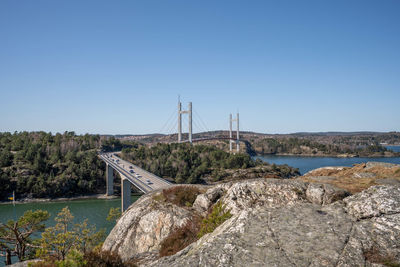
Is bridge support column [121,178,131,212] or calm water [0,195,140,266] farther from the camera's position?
bridge support column [121,178,131,212]

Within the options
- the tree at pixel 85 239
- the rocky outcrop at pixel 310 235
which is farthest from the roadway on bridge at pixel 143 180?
the rocky outcrop at pixel 310 235

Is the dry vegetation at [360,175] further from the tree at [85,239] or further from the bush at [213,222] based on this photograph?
the tree at [85,239]

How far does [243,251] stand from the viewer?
12.0 ft

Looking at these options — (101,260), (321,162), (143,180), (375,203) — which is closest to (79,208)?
(143,180)

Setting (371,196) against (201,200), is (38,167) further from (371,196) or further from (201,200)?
(371,196)

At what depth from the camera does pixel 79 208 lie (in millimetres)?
43219

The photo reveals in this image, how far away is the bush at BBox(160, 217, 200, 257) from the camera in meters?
6.70

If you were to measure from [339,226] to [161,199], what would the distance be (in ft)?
20.4

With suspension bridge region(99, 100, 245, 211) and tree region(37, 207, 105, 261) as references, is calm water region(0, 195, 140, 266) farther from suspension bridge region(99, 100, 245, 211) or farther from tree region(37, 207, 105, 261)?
tree region(37, 207, 105, 261)

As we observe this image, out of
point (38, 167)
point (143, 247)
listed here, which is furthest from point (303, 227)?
point (38, 167)

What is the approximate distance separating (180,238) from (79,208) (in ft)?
137

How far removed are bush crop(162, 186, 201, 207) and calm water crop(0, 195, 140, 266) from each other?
25249 mm

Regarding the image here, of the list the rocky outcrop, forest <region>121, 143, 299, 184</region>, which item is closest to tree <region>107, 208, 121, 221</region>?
the rocky outcrop

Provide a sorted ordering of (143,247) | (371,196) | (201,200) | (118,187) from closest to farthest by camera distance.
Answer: (371,196), (143,247), (201,200), (118,187)
